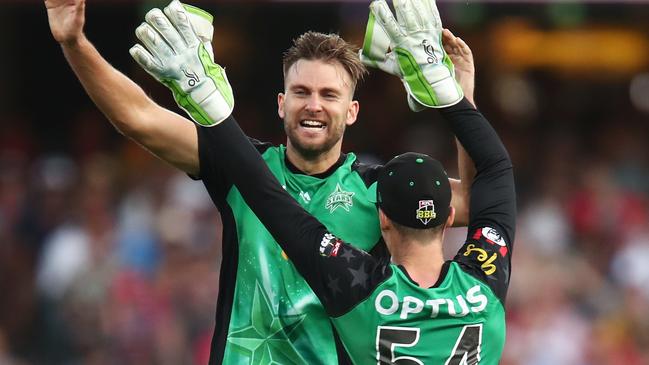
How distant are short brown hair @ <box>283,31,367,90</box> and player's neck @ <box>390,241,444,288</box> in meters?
0.88

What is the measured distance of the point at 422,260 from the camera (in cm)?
427

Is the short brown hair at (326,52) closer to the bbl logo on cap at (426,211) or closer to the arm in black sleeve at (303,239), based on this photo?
the arm in black sleeve at (303,239)

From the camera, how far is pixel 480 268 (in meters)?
4.30

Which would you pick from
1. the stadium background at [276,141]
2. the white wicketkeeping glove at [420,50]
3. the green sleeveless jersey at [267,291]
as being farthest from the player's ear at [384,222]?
the stadium background at [276,141]

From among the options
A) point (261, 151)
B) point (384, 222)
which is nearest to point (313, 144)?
point (261, 151)

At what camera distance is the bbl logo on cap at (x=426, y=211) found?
4207mm

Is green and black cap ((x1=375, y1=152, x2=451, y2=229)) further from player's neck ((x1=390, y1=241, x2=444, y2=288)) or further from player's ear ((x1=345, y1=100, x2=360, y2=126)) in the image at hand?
player's ear ((x1=345, y1=100, x2=360, y2=126))

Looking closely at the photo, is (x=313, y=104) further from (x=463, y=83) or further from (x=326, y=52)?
(x=463, y=83)

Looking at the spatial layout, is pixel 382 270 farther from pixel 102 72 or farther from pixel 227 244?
pixel 102 72

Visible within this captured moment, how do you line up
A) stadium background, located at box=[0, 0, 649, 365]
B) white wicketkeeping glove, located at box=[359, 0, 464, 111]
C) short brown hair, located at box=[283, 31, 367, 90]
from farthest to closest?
stadium background, located at box=[0, 0, 649, 365], short brown hair, located at box=[283, 31, 367, 90], white wicketkeeping glove, located at box=[359, 0, 464, 111]

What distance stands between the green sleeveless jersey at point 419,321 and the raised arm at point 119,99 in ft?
2.86

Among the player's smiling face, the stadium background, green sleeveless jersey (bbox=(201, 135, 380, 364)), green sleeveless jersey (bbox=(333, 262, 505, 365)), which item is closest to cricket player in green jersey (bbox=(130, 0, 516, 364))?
green sleeveless jersey (bbox=(333, 262, 505, 365))

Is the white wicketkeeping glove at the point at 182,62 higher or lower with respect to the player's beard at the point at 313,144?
higher

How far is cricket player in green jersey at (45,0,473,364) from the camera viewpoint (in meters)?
4.28
